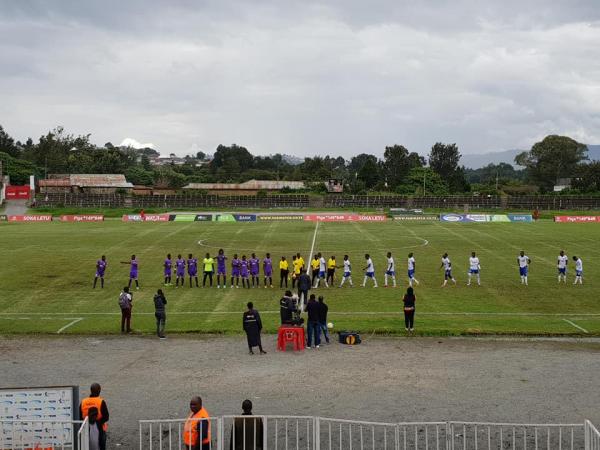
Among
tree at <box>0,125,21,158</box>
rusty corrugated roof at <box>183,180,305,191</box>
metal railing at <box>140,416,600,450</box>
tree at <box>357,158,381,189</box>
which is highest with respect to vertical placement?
tree at <box>0,125,21,158</box>

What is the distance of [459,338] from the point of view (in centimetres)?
1994

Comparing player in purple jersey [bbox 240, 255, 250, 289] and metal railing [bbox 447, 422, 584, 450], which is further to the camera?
player in purple jersey [bbox 240, 255, 250, 289]

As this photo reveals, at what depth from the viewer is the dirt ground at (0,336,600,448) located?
44.1 feet

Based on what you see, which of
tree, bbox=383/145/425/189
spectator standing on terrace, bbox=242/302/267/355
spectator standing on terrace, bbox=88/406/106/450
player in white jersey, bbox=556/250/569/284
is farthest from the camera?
tree, bbox=383/145/425/189

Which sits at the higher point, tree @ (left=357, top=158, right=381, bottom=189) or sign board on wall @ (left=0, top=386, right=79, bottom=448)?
tree @ (left=357, top=158, right=381, bottom=189)

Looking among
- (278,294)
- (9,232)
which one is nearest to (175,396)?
(278,294)

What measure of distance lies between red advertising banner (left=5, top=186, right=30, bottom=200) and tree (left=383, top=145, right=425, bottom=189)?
3070 inches

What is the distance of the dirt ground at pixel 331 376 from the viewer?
1343 cm

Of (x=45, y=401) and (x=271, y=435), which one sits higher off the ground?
(x=45, y=401)

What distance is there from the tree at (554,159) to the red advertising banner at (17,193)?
110 m

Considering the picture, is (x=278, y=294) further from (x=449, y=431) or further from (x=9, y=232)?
(x=9, y=232)

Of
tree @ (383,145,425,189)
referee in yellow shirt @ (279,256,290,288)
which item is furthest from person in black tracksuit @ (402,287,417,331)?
tree @ (383,145,425,189)

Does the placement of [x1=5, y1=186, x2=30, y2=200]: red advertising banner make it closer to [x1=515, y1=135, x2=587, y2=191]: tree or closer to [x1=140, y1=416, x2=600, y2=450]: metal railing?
[x1=140, y1=416, x2=600, y2=450]: metal railing

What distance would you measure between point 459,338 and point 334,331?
3958mm
